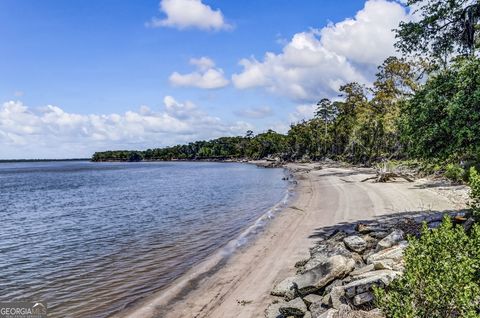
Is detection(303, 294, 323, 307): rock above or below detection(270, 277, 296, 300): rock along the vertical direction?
above

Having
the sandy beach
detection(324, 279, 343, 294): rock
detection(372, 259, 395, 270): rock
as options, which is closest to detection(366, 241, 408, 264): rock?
detection(372, 259, 395, 270): rock

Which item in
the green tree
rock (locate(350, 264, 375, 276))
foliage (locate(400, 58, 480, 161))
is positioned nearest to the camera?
rock (locate(350, 264, 375, 276))

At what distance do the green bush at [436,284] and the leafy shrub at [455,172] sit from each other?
26907 mm

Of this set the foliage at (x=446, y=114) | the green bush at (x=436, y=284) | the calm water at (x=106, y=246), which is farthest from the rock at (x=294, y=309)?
the foliage at (x=446, y=114)

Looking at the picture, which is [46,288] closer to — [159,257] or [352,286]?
[159,257]

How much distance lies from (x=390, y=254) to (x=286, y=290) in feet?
12.1

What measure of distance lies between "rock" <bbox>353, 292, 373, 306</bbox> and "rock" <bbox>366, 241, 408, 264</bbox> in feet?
8.32

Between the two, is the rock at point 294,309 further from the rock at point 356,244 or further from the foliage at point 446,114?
the foliage at point 446,114

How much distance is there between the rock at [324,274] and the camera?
1166 cm

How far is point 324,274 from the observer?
1183 centimetres

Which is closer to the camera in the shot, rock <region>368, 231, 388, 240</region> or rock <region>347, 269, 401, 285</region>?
rock <region>347, 269, 401, 285</region>

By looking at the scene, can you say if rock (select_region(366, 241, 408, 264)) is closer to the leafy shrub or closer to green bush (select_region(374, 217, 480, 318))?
green bush (select_region(374, 217, 480, 318))

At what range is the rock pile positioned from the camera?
9.26 meters

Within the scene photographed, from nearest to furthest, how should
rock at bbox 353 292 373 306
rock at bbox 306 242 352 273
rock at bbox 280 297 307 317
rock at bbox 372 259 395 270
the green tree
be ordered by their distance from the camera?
rock at bbox 353 292 373 306 < rock at bbox 372 259 395 270 < rock at bbox 280 297 307 317 < rock at bbox 306 242 352 273 < the green tree
